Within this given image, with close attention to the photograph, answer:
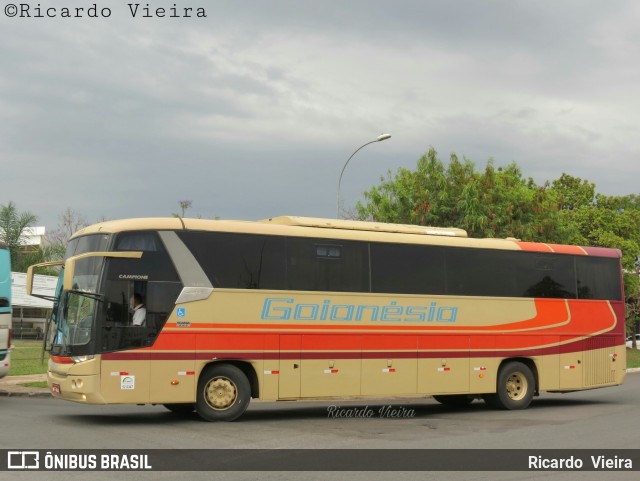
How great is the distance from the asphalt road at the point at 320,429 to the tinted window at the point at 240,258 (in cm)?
256

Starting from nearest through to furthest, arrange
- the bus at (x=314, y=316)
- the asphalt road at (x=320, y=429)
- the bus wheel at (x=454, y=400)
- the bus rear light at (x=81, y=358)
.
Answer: the asphalt road at (x=320, y=429), the bus rear light at (x=81, y=358), the bus at (x=314, y=316), the bus wheel at (x=454, y=400)

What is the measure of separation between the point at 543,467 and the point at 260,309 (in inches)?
266

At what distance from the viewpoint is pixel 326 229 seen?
56.2ft

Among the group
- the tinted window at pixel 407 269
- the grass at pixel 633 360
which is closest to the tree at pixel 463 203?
the grass at pixel 633 360

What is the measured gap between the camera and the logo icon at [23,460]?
1009 cm

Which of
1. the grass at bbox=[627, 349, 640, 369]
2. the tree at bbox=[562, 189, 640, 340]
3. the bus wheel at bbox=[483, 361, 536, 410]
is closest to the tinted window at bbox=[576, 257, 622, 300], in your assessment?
the bus wheel at bbox=[483, 361, 536, 410]

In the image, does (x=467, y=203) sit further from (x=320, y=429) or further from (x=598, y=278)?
(x=320, y=429)

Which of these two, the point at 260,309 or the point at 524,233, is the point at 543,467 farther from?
the point at 524,233

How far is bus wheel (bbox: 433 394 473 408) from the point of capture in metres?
20.7

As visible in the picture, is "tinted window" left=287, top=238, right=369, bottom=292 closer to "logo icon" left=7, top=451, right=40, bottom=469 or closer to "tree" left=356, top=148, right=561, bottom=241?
"logo icon" left=7, top=451, right=40, bottom=469

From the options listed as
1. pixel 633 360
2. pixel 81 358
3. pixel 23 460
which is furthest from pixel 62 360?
pixel 633 360

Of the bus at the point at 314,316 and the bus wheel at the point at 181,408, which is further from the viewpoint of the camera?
the bus wheel at the point at 181,408

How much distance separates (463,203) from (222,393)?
24426 millimetres

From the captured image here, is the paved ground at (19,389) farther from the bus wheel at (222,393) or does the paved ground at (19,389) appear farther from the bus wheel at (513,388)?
the bus wheel at (513,388)
